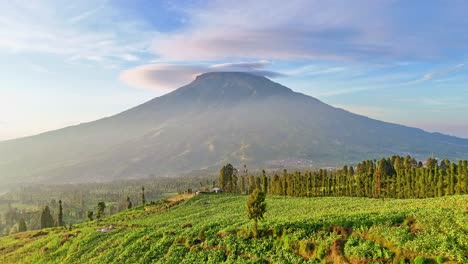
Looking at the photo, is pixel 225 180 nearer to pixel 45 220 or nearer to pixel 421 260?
pixel 45 220

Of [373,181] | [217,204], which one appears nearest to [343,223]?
[217,204]

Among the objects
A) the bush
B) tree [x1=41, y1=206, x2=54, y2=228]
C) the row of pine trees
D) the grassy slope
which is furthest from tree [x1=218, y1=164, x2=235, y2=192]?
the bush

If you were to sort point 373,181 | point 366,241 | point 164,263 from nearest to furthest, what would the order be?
point 366,241
point 164,263
point 373,181

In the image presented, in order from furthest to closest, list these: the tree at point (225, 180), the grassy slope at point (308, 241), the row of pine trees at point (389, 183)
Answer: the tree at point (225, 180), the row of pine trees at point (389, 183), the grassy slope at point (308, 241)

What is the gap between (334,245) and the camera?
35.8 m

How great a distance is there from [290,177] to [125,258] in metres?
70.3

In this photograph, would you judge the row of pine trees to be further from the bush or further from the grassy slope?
the bush

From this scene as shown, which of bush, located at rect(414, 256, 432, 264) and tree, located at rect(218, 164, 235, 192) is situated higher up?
bush, located at rect(414, 256, 432, 264)

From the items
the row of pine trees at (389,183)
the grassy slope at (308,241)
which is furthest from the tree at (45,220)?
the row of pine trees at (389,183)

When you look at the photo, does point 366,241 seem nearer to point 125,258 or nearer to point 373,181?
point 125,258

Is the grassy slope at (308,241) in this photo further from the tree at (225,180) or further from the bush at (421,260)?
the tree at (225,180)

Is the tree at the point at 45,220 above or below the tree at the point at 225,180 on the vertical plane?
below

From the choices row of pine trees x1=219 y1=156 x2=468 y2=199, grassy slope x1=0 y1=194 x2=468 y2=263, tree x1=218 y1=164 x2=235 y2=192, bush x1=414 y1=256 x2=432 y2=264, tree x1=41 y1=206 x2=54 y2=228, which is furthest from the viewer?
tree x1=218 y1=164 x2=235 y2=192

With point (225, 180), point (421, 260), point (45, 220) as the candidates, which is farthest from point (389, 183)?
point (45, 220)
